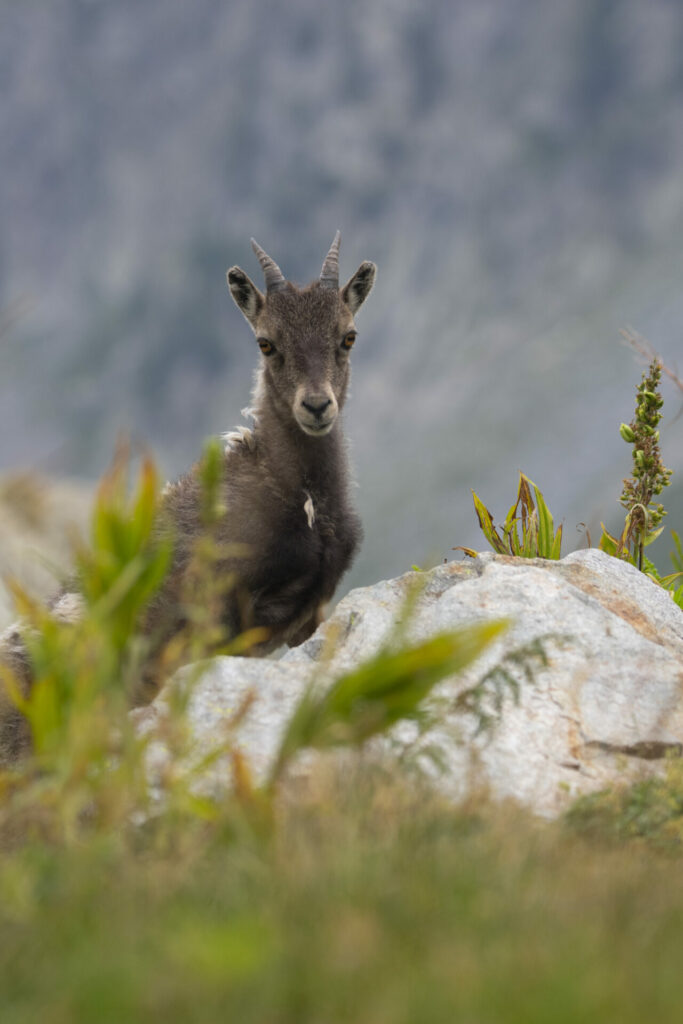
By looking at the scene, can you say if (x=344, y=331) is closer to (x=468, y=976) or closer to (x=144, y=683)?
(x=144, y=683)

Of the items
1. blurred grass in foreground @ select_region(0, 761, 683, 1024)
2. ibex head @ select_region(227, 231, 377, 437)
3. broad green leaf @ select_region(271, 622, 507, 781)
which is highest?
ibex head @ select_region(227, 231, 377, 437)

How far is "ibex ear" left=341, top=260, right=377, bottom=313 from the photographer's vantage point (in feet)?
26.9

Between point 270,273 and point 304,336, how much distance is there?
98 centimetres

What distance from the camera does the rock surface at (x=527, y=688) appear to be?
4125 mm

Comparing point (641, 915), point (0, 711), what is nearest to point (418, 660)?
point (641, 915)

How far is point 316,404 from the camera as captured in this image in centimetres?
683

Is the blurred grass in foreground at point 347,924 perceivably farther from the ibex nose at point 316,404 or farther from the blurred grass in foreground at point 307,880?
the ibex nose at point 316,404

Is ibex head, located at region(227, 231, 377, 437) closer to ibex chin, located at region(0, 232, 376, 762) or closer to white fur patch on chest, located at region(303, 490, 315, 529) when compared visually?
ibex chin, located at region(0, 232, 376, 762)

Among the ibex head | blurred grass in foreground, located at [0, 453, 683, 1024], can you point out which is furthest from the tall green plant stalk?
blurred grass in foreground, located at [0, 453, 683, 1024]

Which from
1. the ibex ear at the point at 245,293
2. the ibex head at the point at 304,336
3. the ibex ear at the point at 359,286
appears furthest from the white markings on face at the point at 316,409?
the ibex ear at the point at 359,286

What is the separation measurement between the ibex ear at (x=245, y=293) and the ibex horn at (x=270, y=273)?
139 mm

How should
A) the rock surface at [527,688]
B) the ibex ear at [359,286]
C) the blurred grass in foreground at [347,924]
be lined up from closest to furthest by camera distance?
the blurred grass in foreground at [347,924] → the rock surface at [527,688] → the ibex ear at [359,286]

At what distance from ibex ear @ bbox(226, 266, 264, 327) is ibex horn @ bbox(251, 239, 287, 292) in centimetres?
14

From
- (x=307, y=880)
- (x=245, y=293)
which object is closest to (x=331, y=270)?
(x=245, y=293)
